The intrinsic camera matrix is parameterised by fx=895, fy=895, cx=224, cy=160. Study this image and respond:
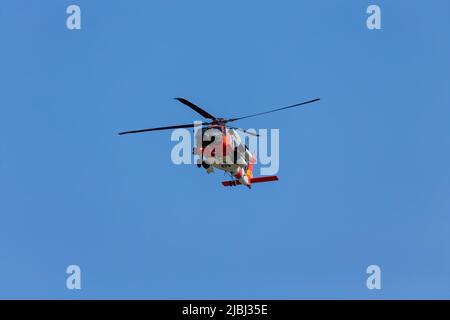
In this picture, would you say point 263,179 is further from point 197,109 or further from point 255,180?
point 197,109

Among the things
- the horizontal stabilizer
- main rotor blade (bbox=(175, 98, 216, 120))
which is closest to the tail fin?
the horizontal stabilizer

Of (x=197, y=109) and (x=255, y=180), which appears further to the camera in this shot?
(x=255, y=180)

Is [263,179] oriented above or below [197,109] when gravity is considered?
below

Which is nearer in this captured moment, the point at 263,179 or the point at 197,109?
the point at 197,109

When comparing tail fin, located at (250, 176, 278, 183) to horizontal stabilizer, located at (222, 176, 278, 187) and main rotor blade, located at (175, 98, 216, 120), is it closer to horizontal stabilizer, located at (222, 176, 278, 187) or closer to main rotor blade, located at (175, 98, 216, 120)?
horizontal stabilizer, located at (222, 176, 278, 187)

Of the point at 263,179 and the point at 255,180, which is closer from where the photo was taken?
the point at 263,179

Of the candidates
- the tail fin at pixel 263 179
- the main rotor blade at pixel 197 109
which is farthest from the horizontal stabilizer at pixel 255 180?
the main rotor blade at pixel 197 109

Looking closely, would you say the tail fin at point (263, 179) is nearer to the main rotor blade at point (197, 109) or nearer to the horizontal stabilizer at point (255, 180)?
the horizontal stabilizer at point (255, 180)

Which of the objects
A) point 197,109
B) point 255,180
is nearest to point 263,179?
point 255,180

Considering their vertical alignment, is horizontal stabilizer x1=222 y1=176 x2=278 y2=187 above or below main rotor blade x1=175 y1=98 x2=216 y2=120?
below
